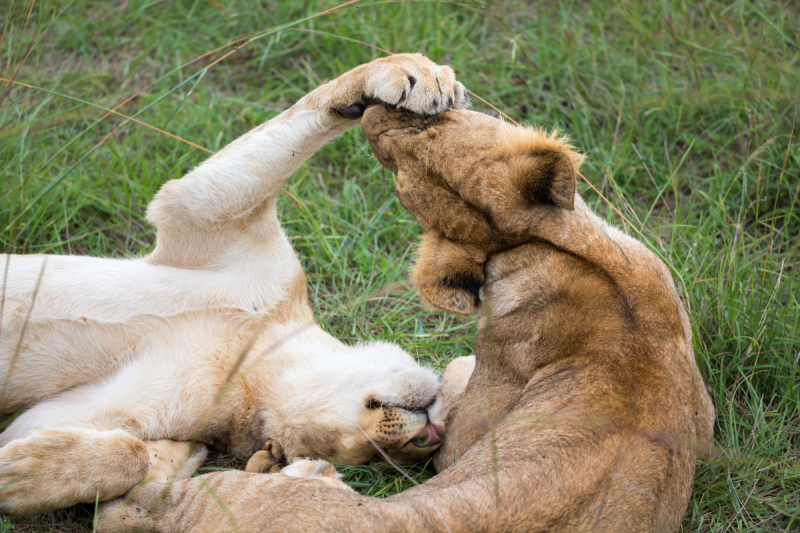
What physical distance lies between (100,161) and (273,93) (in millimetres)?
1287

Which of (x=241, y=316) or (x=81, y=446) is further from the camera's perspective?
(x=241, y=316)

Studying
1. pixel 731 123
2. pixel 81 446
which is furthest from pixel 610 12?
pixel 81 446

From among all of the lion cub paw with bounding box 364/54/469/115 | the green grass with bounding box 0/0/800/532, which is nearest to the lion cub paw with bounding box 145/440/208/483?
the green grass with bounding box 0/0/800/532

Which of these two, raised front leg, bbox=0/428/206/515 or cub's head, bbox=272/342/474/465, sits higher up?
raised front leg, bbox=0/428/206/515

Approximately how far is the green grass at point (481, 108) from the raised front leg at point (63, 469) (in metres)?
0.29

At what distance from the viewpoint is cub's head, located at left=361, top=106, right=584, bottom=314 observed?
294 centimetres

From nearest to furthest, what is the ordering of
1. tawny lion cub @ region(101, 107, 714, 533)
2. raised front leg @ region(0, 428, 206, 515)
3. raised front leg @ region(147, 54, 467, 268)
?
tawny lion cub @ region(101, 107, 714, 533) < raised front leg @ region(0, 428, 206, 515) < raised front leg @ region(147, 54, 467, 268)

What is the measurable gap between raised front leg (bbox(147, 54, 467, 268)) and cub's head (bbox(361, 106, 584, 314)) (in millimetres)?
451

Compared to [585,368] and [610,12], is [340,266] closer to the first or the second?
[585,368]

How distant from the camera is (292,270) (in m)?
3.84

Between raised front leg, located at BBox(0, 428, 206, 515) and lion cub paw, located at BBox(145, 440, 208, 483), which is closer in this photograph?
raised front leg, located at BBox(0, 428, 206, 515)

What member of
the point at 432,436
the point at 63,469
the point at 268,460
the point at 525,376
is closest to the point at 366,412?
the point at 432,436

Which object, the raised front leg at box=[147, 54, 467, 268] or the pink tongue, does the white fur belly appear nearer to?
the raised front leg at box=[147, 54, 467, 268]

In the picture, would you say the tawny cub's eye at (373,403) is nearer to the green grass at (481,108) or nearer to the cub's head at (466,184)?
the green grass at (481,108)
